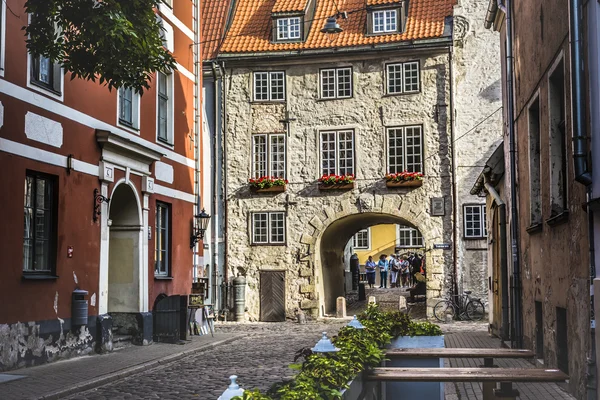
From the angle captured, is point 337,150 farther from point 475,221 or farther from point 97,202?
point 97,202

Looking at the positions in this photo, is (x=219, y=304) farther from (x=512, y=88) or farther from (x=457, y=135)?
(x=512, y=88)

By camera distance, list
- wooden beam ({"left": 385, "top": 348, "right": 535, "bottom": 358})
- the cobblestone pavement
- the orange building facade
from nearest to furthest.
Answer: wooden beam ({"left": 385, "top": 348, "right": 535, "bottom": 358}) < the cobblestone pavement < the orange building facade

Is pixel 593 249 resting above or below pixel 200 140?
below

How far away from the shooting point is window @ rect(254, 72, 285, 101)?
103ft

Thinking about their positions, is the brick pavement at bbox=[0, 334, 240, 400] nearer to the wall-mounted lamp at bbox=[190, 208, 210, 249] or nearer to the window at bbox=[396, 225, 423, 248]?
the wall-mounted lamp at bbox=[190, 208, 210, 249]

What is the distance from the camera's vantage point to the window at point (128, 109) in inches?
725

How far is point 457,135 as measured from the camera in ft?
96.9

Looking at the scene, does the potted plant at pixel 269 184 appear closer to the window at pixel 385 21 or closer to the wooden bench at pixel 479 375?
the window at pixel 385 21

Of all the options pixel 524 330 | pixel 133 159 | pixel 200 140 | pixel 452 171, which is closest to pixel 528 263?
pixel 524 330

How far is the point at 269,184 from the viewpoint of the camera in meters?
30.7

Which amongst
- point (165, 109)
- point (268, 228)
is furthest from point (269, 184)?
point (165, 109)

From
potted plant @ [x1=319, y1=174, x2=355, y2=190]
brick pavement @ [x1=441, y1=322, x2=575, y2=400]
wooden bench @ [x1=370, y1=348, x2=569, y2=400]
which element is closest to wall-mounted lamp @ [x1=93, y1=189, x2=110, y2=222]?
brick pavement @ [x1=441, y1=322, x2=575, y2=400]

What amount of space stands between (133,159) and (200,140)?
541cm

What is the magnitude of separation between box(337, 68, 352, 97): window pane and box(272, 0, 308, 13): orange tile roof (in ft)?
10.1
